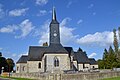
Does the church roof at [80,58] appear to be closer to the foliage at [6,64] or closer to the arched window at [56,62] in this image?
the arched window at [56,62]

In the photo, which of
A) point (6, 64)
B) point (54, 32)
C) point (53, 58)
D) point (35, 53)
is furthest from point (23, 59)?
point (6, 64)

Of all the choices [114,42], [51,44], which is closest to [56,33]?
[51,44]

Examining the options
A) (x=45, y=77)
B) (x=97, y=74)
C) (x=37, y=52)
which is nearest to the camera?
(x=97, y=74)

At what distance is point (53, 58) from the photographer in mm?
63062

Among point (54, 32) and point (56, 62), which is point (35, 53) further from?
point (56, 62)

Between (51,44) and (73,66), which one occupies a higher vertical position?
(51,44)

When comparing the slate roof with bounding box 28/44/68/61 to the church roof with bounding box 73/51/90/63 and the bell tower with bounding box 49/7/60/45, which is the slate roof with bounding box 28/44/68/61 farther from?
the church roof with bounding box 73/51/90/63

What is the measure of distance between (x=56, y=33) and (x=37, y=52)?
1015 centimetres

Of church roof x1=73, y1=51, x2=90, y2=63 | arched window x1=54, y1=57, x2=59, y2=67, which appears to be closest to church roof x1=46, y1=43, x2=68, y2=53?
arched window x1=54, y1=57, x2=59, y2=67

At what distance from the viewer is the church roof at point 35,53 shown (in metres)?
72.1

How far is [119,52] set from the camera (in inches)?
2815

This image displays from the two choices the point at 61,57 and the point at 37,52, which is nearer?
the point at 61,57

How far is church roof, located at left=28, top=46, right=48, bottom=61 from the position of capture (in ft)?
236

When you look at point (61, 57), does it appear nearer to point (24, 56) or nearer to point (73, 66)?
point (73, 66)
